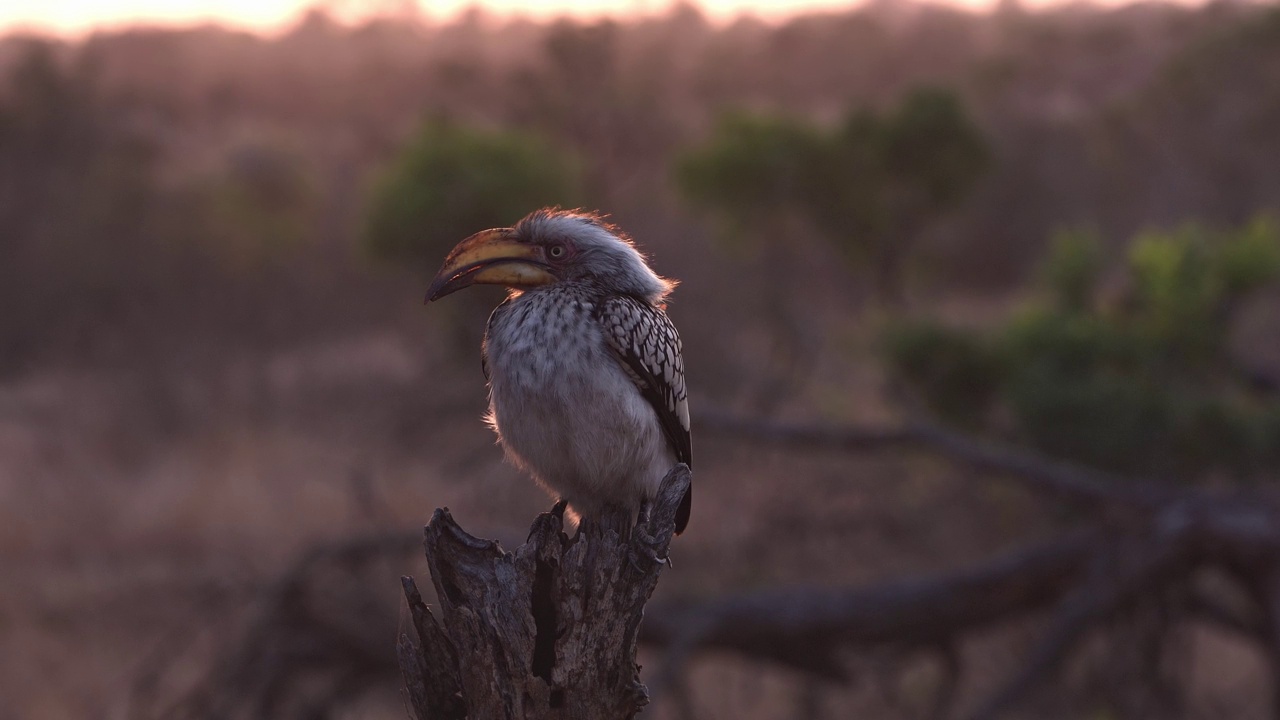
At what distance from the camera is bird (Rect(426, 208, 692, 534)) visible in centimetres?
347

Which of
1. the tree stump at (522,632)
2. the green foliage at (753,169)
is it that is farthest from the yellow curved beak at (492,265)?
the green foliage at (753,169)

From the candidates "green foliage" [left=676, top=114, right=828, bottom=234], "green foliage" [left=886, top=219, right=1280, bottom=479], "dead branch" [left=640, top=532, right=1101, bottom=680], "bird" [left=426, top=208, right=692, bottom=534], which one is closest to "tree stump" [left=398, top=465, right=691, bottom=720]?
"bird" [left=426, top=208, right=692, bottom=534]

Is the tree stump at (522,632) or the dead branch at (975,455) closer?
the tree stump at (522,632)

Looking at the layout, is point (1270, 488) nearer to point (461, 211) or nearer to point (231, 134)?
point (461, 211)

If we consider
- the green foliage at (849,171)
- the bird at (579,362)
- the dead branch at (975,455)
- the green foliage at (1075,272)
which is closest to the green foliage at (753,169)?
the green foliage at (849,171)

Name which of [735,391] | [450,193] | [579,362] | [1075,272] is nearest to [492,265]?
[579,362]

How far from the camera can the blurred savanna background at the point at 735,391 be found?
26.4 ft

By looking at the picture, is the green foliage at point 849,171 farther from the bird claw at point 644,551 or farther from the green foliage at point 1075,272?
the bird claw at point 644,551

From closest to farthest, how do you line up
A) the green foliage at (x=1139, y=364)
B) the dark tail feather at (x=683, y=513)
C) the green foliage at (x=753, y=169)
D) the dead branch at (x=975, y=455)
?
the dark tail feather at (x=683, y=513) < the dead branch at (x=975, y=455) < the green foliage at (x=1139, y=364) < the green foliage at (x=753, y=169)

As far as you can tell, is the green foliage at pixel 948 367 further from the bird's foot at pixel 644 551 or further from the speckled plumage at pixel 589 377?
the bird's foot at pixel 644 551

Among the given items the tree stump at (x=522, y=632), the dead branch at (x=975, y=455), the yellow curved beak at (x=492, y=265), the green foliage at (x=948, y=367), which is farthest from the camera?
the green foliage at (x=948, y=367)

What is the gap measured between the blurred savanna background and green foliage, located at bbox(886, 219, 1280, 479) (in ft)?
0.11

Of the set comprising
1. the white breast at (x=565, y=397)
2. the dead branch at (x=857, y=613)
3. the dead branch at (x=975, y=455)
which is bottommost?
the white breast at (x=565, y=397)

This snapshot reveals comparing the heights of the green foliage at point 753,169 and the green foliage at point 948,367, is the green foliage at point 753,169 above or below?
above
